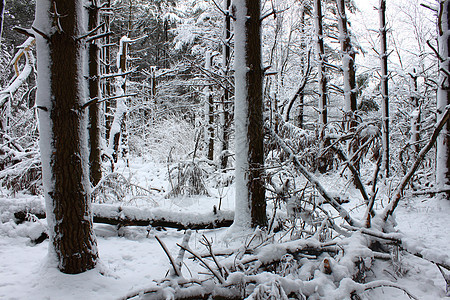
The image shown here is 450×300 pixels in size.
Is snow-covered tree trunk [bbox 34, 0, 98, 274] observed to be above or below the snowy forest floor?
above

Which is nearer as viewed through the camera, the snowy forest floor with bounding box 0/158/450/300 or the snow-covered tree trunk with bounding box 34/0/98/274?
the snowy forest floor with bounding box 0/158/450/300

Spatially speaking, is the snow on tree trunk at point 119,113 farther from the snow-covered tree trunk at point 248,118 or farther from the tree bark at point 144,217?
the snow-covered tree trunk at point 248,118

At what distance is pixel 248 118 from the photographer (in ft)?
12.2

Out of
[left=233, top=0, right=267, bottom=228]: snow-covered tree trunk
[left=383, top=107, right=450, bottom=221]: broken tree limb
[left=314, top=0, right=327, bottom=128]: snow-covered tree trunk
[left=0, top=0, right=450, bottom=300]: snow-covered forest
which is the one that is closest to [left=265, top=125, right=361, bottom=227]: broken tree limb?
[left=0, top=0, right=450, bottom=300]: snow-covered forest

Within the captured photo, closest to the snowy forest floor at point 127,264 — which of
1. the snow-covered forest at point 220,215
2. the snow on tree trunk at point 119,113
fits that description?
the snow-covered forest at point 220,215

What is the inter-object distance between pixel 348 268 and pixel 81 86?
2.96 metres

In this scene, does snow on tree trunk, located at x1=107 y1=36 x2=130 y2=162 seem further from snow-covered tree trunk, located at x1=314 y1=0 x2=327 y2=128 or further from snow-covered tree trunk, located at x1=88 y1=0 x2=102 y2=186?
snow-covered tree trunk, located at x1=314 y1=0 x2=327 y2=128

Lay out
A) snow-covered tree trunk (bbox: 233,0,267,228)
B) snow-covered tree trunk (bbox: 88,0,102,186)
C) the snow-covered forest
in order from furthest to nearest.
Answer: snow-covered tree trunk (bbox: 88,0,102,186)
snow-covered tree trunk (bbox: 233,0,267,228)
the snow-covered forest

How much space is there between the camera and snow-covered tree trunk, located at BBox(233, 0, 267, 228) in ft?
12.1

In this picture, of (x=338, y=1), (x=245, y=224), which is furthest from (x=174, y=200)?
(x=338, y=1)

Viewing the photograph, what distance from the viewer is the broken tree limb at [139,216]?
3.92 meters

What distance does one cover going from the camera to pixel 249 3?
378 centimetres

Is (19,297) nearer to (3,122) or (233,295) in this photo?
(233,295)

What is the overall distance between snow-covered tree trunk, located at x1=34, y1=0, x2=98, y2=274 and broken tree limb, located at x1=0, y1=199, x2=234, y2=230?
4.54 feet
